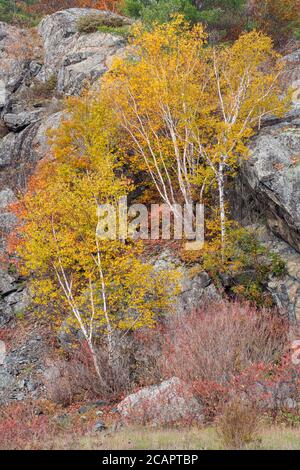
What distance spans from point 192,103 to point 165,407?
11.7 metres

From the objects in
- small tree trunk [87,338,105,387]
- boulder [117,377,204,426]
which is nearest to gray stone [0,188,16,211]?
small tree trunk [87,338,105,387]

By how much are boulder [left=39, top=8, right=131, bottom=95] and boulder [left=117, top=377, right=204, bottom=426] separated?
776 inches

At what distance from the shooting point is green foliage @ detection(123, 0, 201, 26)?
78.3ft

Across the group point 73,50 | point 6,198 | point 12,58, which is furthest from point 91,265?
point 12,58

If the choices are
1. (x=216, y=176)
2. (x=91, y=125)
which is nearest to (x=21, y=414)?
(x=216, y=176)

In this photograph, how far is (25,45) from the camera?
34625 millimetres

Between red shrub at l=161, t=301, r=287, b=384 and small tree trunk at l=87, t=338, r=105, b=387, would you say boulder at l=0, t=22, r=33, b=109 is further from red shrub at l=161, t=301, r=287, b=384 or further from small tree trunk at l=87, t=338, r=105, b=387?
red shrub at l=161, t=301, r=287, b=384

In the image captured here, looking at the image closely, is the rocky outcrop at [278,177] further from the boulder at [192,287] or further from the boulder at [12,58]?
the boulder at [12,58]

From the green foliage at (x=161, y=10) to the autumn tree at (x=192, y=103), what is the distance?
592 centimetres

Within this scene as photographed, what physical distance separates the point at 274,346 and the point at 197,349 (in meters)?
2.34

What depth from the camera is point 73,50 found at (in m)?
30.7

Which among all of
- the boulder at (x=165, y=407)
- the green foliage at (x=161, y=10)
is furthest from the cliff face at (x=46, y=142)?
the boulder at (x=165, y=407)

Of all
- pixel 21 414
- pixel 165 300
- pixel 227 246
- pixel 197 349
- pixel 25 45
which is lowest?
pixel 21 414

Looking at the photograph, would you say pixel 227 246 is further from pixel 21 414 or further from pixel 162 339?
pixel 21 414
